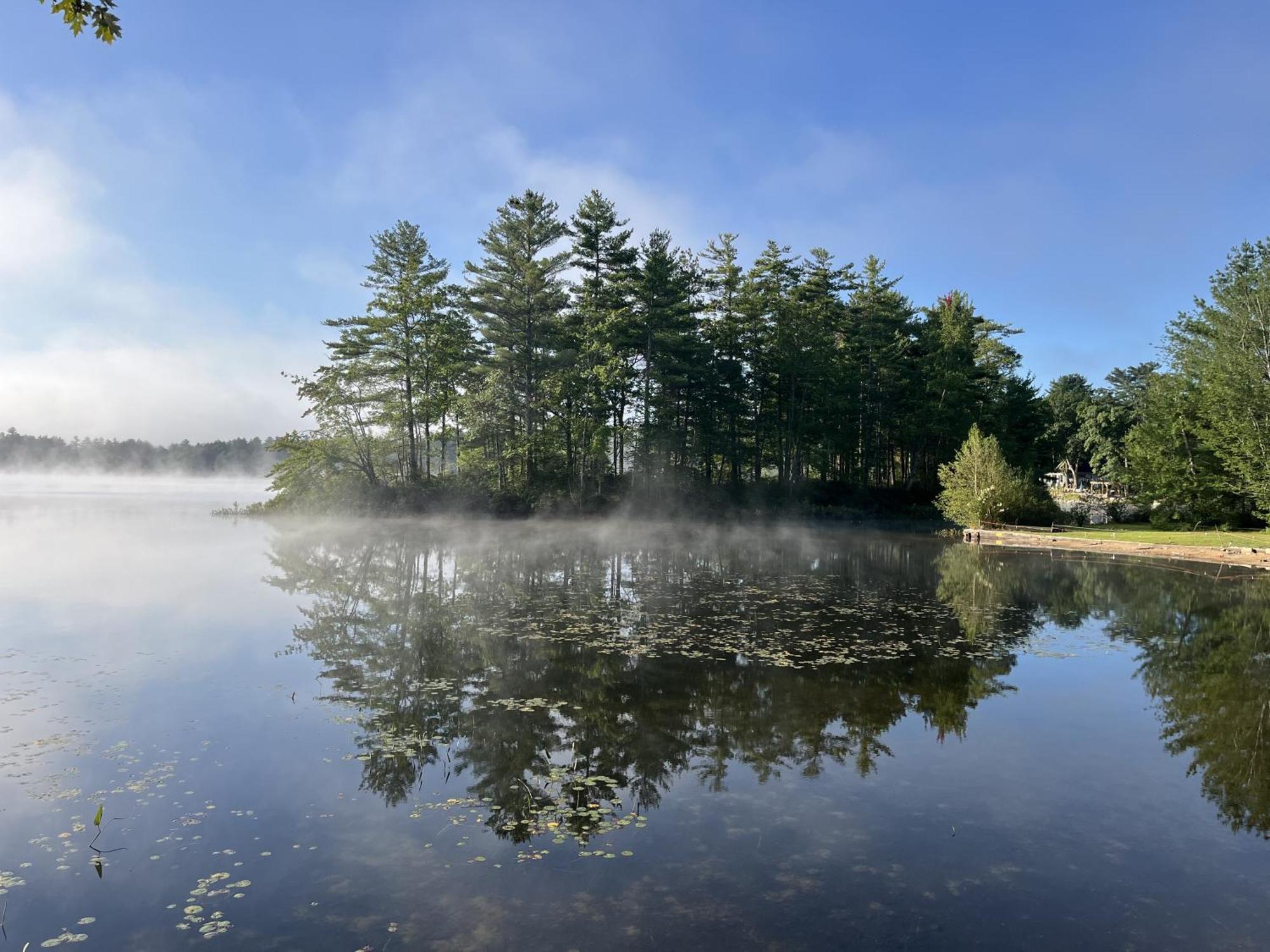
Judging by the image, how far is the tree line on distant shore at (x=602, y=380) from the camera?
4216cm

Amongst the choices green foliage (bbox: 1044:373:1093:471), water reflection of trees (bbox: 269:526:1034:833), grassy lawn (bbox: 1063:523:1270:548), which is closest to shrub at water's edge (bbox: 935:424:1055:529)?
grassy lawn (bbox: 1063:523:1270:548)

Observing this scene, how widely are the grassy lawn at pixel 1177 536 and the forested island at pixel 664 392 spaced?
1560mm

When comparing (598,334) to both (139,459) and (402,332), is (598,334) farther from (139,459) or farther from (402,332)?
(139,459)

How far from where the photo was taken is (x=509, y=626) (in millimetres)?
14508

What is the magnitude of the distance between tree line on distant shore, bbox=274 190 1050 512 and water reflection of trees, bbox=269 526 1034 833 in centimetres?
2081

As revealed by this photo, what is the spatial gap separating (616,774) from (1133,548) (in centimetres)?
3507

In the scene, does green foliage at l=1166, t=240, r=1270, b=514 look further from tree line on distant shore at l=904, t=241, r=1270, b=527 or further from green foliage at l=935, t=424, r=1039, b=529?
green foliage at l=935, t=424, r=1039, b=529

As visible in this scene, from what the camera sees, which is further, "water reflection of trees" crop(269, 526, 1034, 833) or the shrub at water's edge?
the shrub at water's edge

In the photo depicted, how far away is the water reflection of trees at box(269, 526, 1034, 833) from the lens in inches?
314

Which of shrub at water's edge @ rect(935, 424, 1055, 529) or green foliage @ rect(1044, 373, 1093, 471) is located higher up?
green foliage @ rect(1044, 373, 1093, 471)

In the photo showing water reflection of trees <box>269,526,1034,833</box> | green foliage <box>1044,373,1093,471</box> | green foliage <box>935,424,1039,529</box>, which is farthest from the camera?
green foliage <box>1044,373,1093,471</box>

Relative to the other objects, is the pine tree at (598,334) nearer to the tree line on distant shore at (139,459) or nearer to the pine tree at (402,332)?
the pine tree at (402,332)

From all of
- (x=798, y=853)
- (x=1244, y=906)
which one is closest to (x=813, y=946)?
(x=798, y=853)

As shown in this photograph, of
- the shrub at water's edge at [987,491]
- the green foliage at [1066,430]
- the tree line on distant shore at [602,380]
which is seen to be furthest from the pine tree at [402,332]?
the green foliage at [1066,430]
